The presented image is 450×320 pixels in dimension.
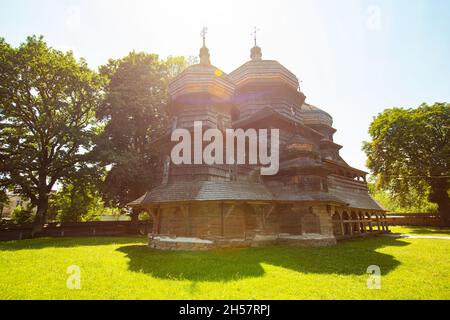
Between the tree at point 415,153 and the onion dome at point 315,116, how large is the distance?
12062mm

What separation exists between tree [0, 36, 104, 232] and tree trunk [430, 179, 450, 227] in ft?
128

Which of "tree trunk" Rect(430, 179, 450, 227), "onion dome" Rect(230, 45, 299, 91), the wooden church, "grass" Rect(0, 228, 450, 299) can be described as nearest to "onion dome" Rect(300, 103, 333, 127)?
"onion dome" Rect(230, 45, 299, 91)

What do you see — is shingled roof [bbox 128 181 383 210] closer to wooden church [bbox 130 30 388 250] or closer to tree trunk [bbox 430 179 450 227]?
wooden church [bbox 130 30 388 250]

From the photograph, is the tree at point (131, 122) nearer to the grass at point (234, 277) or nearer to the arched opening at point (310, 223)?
the grass at point (234, 277)

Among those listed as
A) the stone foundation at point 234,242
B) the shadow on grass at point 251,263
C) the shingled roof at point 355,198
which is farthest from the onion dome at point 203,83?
the shingled roof at point 355,198

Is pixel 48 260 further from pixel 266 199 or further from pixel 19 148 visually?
pixel 19 148

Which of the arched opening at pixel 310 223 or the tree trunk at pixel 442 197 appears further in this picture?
the tree trunk at pixel 442 197

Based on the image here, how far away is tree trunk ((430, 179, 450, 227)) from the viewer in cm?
2974

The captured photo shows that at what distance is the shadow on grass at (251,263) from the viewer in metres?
8.20

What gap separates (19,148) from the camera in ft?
74.4

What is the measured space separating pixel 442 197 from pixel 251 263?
32573mm

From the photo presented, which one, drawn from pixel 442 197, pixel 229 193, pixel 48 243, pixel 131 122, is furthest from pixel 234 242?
pixel 442 197
